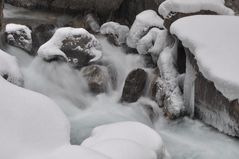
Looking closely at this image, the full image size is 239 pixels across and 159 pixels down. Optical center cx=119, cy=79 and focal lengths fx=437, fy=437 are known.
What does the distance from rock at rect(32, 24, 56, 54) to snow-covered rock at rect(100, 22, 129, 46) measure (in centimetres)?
118

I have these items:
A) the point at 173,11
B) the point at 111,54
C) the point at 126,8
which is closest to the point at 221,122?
the point at 173,11

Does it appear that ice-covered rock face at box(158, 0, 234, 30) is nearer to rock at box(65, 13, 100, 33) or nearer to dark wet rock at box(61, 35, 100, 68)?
dark wet rock at box(61, 35, 100, 68)

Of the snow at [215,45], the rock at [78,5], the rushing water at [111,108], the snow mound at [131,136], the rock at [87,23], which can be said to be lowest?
the rushing water at [111,108]

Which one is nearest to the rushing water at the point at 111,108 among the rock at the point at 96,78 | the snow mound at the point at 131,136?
the rock at the point at 96,78

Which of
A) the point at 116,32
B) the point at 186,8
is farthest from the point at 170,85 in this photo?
the point at 116,32

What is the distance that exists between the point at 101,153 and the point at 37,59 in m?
5.44

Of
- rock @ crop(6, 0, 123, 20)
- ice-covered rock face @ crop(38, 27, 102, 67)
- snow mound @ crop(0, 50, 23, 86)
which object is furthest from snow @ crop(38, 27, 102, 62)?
rock @ crop(6, 0, 123, 20)

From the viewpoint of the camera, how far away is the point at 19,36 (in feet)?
28.5

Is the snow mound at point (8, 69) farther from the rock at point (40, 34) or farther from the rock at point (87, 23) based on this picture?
the rock at point (87, 23)

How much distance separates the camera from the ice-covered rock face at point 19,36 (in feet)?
28.3

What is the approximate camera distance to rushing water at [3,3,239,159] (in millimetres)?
6199

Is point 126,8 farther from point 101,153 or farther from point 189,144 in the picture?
point 101,153

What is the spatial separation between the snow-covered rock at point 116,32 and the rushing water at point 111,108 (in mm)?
185

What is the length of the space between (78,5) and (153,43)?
285cm
